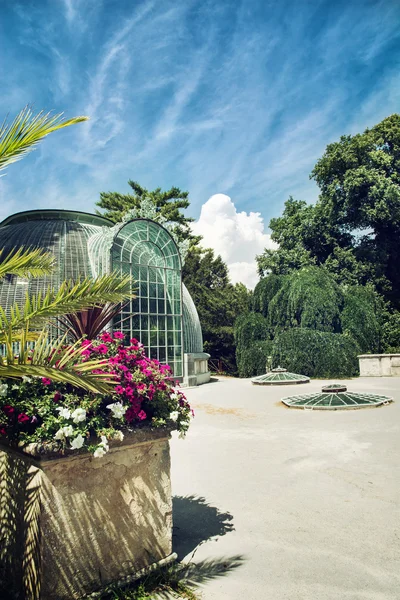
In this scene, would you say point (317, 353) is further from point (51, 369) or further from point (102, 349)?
point (51, 369)

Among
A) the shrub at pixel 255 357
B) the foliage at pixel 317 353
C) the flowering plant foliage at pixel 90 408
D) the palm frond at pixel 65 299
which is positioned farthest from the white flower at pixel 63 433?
the shrub at pixel 255 357

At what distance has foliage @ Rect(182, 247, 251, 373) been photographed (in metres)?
28.8

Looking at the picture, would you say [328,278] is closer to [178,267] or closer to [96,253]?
[178,267]

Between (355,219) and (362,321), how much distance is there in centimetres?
870

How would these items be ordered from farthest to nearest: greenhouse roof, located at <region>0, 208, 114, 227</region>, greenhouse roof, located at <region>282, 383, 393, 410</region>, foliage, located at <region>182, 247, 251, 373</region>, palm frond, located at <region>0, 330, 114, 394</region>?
foliage, located at <region>182, 247, 251, 373</region> → greenhouse roof, located at <region>0, 208, 114, 227</region> → greenhouse roof, located at <region>282, 383, 393, 410</region> → palm frond, located at <region>0, 330, 114, 394</region>

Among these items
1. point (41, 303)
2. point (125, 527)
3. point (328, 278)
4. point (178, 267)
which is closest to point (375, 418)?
point (125, 527)

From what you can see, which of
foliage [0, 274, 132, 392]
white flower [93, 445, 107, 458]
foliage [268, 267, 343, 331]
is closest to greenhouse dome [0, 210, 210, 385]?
foliage [268, 267, 343, 331]

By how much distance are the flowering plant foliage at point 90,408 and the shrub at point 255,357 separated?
18.1 m

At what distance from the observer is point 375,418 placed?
27.3 ft

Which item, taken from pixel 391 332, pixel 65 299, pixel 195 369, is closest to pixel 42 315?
pixel 65 299

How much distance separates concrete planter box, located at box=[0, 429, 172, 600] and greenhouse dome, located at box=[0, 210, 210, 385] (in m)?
12.2

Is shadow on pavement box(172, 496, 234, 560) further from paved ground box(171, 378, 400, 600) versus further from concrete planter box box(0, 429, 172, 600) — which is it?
concrete planter box box(0, 429, 172, 600)

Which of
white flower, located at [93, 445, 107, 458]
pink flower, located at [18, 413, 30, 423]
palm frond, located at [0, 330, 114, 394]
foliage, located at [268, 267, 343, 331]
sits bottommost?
white flower, located at [93, 445, 107, 458]

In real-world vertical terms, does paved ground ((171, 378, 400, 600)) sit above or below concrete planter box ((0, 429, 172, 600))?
below
